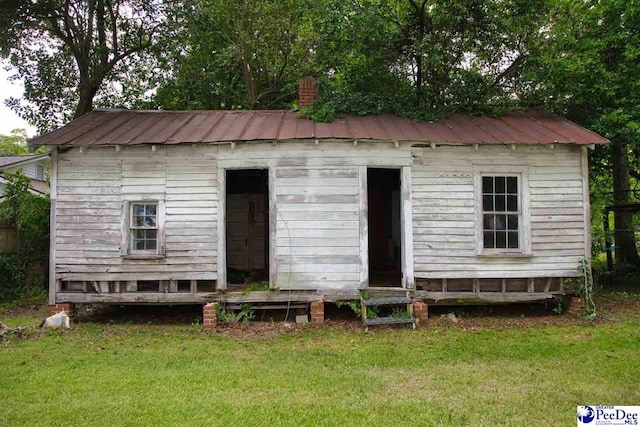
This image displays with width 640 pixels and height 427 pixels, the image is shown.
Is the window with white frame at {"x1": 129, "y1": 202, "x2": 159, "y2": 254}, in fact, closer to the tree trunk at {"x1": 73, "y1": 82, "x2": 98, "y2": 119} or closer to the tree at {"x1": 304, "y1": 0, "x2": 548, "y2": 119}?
the tree at {"x1": 304, "y1": 0, "x2": 548, "y2": 119}

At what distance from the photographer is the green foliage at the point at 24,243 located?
1131 centimetres

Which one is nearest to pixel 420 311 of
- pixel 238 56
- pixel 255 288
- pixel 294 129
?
pixel 255 288

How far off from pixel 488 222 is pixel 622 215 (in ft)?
22.3

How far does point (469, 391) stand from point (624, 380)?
2.09 m

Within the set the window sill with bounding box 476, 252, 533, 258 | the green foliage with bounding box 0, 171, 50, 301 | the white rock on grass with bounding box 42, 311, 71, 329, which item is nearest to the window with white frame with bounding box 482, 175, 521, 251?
the window sill with bounding box 476, 252, 533, 258

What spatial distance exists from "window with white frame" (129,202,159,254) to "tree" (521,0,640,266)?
9.56 metres

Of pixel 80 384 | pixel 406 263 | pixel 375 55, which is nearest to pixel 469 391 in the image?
pixel 406 263

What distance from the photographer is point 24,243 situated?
1176 cm

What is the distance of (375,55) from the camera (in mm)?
11430

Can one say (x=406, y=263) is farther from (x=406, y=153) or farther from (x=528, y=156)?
(x=528, y=156)

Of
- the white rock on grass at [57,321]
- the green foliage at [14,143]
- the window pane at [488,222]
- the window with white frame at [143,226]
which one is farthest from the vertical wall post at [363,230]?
the green foliage at [14,143]

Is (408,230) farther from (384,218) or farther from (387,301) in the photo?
(384,218)

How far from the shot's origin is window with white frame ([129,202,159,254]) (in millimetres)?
8945

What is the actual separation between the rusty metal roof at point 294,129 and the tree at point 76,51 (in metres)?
4.99
